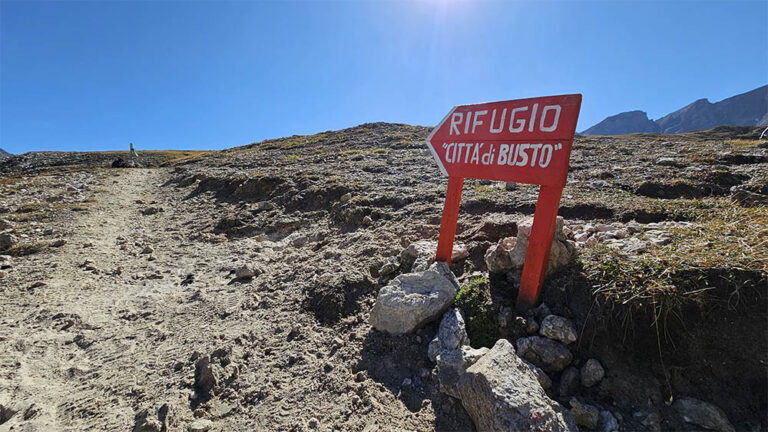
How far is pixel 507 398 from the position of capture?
2.43 m

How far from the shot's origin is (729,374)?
2.60m

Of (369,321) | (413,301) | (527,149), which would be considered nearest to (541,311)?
(413,301)

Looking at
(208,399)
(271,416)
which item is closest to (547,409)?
(271,416)

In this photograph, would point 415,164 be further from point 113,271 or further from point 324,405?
point 324,405

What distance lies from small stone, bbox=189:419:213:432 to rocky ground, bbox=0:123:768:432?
28 millimetres

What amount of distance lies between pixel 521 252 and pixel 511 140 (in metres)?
1.36

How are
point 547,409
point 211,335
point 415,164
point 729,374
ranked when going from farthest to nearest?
point 415,164 → point 211,335 → point 729,374 → point 547,409

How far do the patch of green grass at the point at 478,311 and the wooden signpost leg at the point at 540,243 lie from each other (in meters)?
0.37

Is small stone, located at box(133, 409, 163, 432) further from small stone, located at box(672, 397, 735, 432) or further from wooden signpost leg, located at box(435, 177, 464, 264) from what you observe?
small stone, located at box(672, 397, 735, 432)

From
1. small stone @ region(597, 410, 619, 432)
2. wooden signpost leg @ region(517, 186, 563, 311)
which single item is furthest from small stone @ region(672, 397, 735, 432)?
wooden signpost leg @ region(517, 186, 563, 311)

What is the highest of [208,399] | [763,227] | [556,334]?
[763,227]

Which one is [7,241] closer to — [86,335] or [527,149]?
[86,335]

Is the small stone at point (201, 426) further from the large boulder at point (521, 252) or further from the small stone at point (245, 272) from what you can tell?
the large boulder at point (521, 252)

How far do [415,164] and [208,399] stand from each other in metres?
12.6
